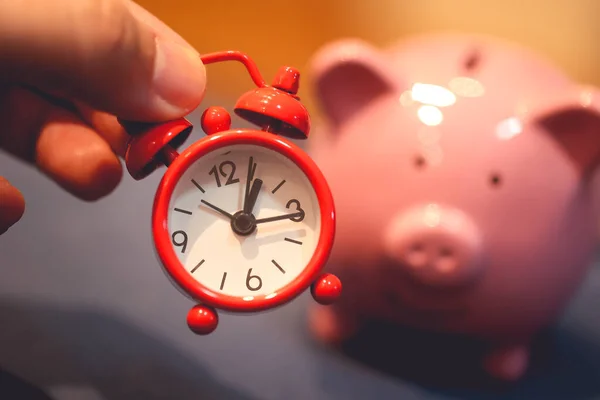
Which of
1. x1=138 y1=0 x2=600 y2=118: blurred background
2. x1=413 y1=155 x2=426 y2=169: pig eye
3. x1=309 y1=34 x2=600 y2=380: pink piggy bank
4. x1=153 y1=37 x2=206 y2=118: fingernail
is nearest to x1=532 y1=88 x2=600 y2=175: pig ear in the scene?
x1=309 y1=34 x2=600 y2=380: pink piggy bank

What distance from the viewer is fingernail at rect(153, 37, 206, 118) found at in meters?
0.52

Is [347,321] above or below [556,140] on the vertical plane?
below

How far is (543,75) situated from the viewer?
815mm

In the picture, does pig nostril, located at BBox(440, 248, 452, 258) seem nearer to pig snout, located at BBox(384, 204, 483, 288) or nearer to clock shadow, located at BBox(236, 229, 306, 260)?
pig snout, located at BBox(384, 204, 483, 288)

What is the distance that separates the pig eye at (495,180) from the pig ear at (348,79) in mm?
168

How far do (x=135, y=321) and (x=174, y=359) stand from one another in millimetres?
104

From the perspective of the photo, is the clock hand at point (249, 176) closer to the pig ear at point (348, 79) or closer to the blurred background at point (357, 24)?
the pig ear at point (348, 79)

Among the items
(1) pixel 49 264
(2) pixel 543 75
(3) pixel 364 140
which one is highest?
(2) pixel 543 75

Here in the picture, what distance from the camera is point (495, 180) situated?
2.36 ft

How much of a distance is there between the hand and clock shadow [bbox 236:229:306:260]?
0.41 ft

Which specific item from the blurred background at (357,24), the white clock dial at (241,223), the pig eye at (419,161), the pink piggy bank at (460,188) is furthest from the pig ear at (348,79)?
the blurred background at (357,24)

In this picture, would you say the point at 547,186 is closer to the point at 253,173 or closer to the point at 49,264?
the point at 253,173

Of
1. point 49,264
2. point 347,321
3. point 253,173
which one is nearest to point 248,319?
point 347,321

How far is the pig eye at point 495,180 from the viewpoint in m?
0.72
